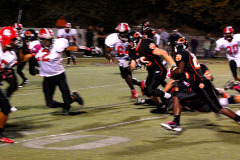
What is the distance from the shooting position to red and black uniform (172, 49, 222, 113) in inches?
327

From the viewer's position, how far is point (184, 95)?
8.58m

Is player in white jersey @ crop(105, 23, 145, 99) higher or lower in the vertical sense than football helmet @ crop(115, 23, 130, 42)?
lower

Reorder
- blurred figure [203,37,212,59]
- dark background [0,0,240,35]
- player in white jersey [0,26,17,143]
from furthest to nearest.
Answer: dark background [0,0,240,35] → blurred figure [203,37,212,59] → player in white jersey [0,26,17,143]

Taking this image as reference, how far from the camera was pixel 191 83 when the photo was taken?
27.9 ft

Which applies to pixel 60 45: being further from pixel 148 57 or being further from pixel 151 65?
pixel 151 65

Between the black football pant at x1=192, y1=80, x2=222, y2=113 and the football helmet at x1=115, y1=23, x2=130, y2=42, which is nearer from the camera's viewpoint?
the black football pant at x1=192, y1=80, x2=222, y2=113

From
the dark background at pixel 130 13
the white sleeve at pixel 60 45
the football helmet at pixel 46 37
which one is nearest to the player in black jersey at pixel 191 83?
the white sleeve at pixel 60 45

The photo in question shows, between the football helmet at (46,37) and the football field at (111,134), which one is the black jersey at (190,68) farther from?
the football helmet at (46,37)

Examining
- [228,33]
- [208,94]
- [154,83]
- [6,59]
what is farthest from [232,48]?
[6,59]

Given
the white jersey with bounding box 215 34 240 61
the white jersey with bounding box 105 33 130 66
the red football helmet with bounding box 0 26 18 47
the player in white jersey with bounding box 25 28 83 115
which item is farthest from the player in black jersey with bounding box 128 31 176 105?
the white jersey with bounding box 215 34 240 61

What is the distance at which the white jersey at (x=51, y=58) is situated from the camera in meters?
9.85

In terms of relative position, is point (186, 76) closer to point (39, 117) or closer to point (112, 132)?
point (112, 132)

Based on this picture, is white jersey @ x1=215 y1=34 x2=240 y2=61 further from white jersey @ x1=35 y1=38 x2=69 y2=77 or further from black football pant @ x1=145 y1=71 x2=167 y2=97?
white jersey @ x1=35 y1=38 x2=69 y2=77

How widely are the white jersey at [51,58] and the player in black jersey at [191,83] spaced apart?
2.57 meters
